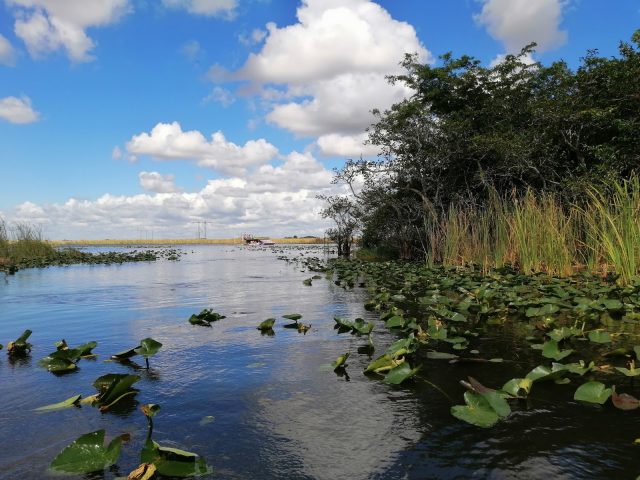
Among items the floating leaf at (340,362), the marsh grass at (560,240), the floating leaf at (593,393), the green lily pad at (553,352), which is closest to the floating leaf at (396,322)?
the floating leaf at (340,362)

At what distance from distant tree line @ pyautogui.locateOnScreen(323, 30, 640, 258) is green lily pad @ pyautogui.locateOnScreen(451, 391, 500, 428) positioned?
32.6ft

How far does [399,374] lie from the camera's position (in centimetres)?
317

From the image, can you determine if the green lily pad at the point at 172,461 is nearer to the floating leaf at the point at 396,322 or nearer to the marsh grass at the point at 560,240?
the floating leaf at the point at 396,322

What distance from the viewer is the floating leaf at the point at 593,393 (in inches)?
103

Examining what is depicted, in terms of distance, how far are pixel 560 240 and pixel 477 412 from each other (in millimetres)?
7296

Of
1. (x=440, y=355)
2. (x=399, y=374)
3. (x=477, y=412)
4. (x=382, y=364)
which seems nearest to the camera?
(x=477, y=412)

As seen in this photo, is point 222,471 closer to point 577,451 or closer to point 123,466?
point 123,466

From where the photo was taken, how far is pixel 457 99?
62.5ft

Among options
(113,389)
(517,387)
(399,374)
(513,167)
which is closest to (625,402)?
(517,387)

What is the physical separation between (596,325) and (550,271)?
4.38 m

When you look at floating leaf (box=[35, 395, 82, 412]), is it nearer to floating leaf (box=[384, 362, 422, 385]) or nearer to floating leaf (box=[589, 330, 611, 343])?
floating leaf (box=[384, 362, 422, 385])

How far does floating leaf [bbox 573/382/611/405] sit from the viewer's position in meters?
2.62

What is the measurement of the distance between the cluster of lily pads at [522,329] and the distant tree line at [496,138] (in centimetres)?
560

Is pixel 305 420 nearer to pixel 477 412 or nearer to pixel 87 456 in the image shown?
pixel 477 412
